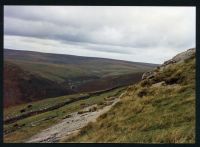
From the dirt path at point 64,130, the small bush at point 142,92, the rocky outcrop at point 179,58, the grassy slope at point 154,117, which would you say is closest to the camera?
the grassy slope at point 154,117

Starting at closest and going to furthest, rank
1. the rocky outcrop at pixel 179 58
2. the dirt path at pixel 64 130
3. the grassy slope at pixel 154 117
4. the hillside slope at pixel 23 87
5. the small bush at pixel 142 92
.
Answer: the grassy slope at pixel 154 117, the dirt path at pixel 64 130, the small bush at pixel 142 92, the rocky outcrop at pixel 179 58, the hillside slope at pixel 23 87

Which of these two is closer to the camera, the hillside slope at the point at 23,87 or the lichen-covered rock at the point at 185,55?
the lichen-covered rock at the point at 185,55

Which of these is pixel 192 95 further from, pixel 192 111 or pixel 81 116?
pixel 81 116

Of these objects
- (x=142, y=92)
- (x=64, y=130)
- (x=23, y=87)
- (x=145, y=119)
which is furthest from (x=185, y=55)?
(x=23, y=87)

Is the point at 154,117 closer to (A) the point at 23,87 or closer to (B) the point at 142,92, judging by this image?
(B) the point at 142,92

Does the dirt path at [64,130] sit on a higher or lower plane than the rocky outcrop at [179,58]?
lower

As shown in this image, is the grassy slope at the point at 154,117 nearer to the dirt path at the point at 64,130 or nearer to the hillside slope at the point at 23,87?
the dirt path at the point at 64,130

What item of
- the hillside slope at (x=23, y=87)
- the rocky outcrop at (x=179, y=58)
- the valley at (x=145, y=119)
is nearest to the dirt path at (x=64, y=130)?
the valley at (x=145, y=119)
